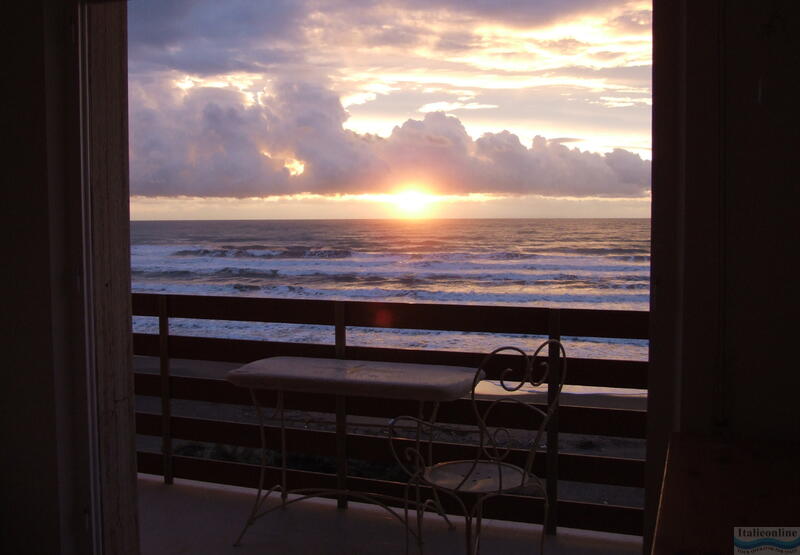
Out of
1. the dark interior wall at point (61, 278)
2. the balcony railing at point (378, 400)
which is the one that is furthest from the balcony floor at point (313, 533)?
the dark interior wall at point (61, 278)

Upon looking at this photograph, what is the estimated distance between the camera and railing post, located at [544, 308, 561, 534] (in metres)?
2.89

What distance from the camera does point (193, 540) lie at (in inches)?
113

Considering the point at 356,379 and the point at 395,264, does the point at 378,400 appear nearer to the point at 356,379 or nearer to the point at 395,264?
the point at 356,379

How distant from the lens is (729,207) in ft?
4.86

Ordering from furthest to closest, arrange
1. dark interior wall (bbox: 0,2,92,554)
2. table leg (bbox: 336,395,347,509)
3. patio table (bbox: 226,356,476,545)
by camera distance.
Result: table leg (bbox: 336,395,347,509), patio table (bbox: 226,356,476,545), dark interior wall (bbox: 0,2,92,554)

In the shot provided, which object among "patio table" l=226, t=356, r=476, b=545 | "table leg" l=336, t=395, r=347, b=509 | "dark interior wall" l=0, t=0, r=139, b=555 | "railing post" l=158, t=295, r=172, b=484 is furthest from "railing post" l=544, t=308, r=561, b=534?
"railing post" l=158, t=295, r=172, b=484

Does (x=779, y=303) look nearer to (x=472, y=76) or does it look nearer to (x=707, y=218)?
(x=707, y=218)

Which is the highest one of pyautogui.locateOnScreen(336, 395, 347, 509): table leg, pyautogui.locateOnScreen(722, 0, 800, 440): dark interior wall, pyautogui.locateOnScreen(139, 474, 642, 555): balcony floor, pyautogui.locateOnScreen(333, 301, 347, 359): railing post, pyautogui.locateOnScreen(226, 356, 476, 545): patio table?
pyautogui.locateOnScreen(722, 0, 800, 440): dark interior wall

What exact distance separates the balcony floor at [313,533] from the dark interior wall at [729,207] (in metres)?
1.52

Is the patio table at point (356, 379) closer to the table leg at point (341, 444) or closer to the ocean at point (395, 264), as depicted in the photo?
the table leg at point (341, 444)

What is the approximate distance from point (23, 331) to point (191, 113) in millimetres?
15889

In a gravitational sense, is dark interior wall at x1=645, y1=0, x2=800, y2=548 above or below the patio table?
above

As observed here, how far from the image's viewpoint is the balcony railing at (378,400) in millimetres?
2871

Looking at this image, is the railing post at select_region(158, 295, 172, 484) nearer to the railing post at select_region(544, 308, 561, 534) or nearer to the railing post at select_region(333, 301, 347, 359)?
the railing post at select_region(333, 301, 347, 359)
